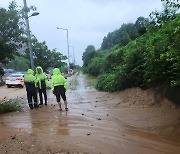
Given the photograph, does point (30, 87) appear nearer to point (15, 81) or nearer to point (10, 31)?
point (10, 31)

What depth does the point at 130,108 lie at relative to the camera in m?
11.8

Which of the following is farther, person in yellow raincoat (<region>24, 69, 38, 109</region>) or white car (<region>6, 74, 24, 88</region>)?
white car (<region>6, 74, 24, 88</region>)

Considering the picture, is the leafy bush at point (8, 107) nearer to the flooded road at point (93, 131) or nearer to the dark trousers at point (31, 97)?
the flooded road at point (93, 131)

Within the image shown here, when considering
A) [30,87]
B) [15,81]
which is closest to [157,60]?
[30,87]

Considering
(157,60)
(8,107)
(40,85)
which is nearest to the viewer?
(157,60)

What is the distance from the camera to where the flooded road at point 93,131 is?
6.44 metres

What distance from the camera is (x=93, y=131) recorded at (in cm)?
803

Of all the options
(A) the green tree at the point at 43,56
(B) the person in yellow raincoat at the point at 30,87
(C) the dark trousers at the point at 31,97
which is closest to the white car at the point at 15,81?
(A) the green tree at the point at 43,56

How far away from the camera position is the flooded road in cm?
644

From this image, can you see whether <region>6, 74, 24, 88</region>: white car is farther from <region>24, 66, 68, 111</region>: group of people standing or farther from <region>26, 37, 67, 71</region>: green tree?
<region>24, 66, 68, 111</region>: group of people standing

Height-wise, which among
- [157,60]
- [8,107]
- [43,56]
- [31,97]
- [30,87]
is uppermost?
[43,56]

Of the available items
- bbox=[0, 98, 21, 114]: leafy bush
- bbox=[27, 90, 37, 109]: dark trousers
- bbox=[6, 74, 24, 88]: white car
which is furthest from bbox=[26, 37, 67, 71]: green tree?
bbox=[0, 98, 21, 114]: leafy bush

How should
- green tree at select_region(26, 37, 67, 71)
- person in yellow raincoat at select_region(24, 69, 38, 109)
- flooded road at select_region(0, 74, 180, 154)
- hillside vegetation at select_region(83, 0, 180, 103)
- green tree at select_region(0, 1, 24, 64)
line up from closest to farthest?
flooded road at select_region(0, 74, 180, 154) < hillside vegetation at select_region(83, 0, 180, 103) < green tree at select_region(0, 1, 24, 64) < person in yellow raincoat at select_region(24, 69, 38, 109) < green tree at select_region(26, 37, 67, 71)

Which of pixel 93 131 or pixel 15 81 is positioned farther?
pixel 15 81
